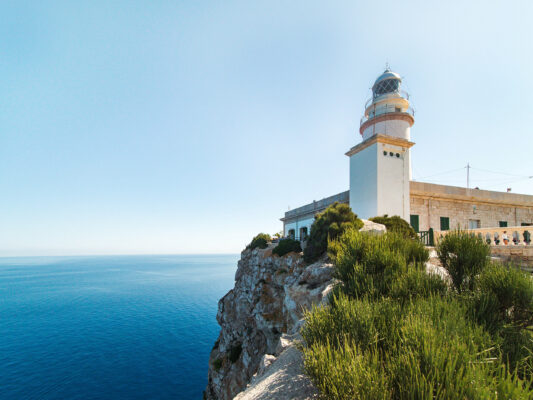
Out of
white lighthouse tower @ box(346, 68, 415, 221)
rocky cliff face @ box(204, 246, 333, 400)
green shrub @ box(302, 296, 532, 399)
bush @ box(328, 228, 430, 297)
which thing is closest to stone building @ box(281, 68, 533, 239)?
white lighthouse tower @ box(346, 68, 415, 221)

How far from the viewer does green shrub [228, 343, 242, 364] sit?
1839cm

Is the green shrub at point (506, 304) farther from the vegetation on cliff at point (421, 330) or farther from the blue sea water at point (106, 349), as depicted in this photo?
the blue sea water at point (106, 349)

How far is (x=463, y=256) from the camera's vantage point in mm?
6285

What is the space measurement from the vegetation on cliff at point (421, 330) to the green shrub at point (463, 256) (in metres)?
0.03

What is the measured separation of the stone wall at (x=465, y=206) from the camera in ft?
62.3

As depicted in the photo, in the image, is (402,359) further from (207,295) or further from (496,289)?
(207,295)

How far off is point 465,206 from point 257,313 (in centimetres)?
2151

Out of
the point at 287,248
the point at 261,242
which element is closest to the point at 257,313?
the point at 287,248

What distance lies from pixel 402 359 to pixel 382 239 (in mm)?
5077

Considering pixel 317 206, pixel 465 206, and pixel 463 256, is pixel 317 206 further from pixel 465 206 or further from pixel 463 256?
pixel 463 256

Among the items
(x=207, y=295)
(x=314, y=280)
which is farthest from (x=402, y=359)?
(x=207, y=295)

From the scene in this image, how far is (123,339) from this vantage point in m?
31.8

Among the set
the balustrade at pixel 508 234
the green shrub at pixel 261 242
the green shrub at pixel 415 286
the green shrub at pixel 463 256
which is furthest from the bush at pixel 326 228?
the green shrub at pixel 261 242

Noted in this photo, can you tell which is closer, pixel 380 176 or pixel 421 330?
pixel 421 330
